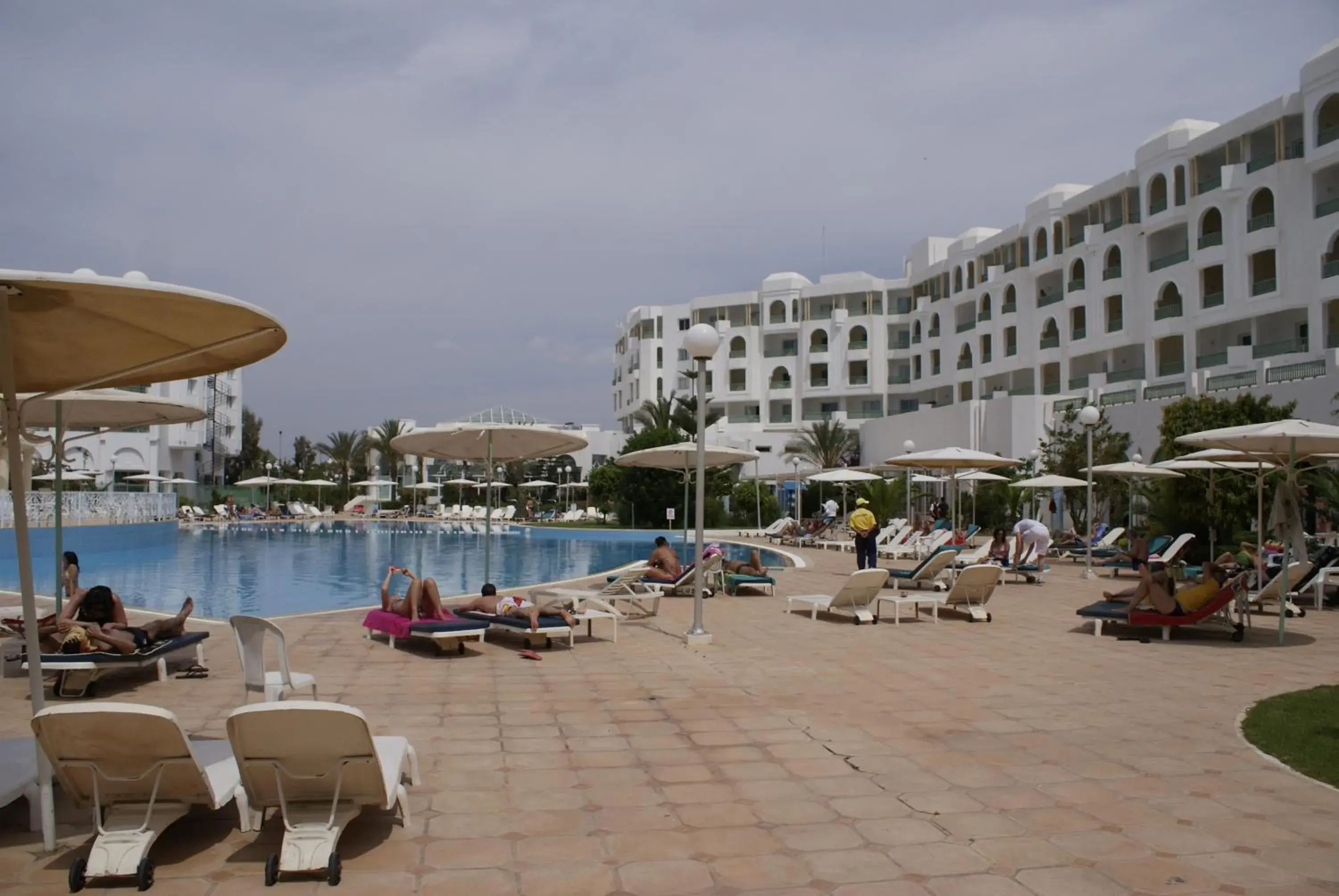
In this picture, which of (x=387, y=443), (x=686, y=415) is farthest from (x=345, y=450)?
(x=686, y=415)

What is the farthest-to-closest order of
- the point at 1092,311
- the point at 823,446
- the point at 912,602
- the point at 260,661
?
the point at 823,446
the point at 1092,311
the point at 912,602
the point at 260,661

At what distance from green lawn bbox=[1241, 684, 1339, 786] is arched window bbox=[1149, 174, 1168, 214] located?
3367 cm

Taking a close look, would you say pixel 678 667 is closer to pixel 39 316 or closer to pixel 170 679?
pixel 170 679

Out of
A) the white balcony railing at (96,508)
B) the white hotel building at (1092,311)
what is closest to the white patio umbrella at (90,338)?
the white hotel building at (1092,311)

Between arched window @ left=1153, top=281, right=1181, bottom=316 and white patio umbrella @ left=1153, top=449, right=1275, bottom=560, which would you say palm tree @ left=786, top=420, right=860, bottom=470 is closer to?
arched window @ left=1153, top=281, right=1181, bottom=316

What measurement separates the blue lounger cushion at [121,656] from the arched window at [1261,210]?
112 feet

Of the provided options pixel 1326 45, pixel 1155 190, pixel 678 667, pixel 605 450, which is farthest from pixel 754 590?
pixel 605 450

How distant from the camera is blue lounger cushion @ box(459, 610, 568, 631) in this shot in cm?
938

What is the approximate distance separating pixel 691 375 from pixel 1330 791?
152 feet

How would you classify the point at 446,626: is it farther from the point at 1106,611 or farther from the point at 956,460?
the point at 956,460

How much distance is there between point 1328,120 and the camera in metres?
30.0

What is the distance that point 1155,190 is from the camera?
122 feet

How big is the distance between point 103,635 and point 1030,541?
14.1 metres

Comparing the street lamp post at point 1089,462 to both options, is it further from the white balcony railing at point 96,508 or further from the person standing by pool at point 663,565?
the white balcony railing at point 96,508
